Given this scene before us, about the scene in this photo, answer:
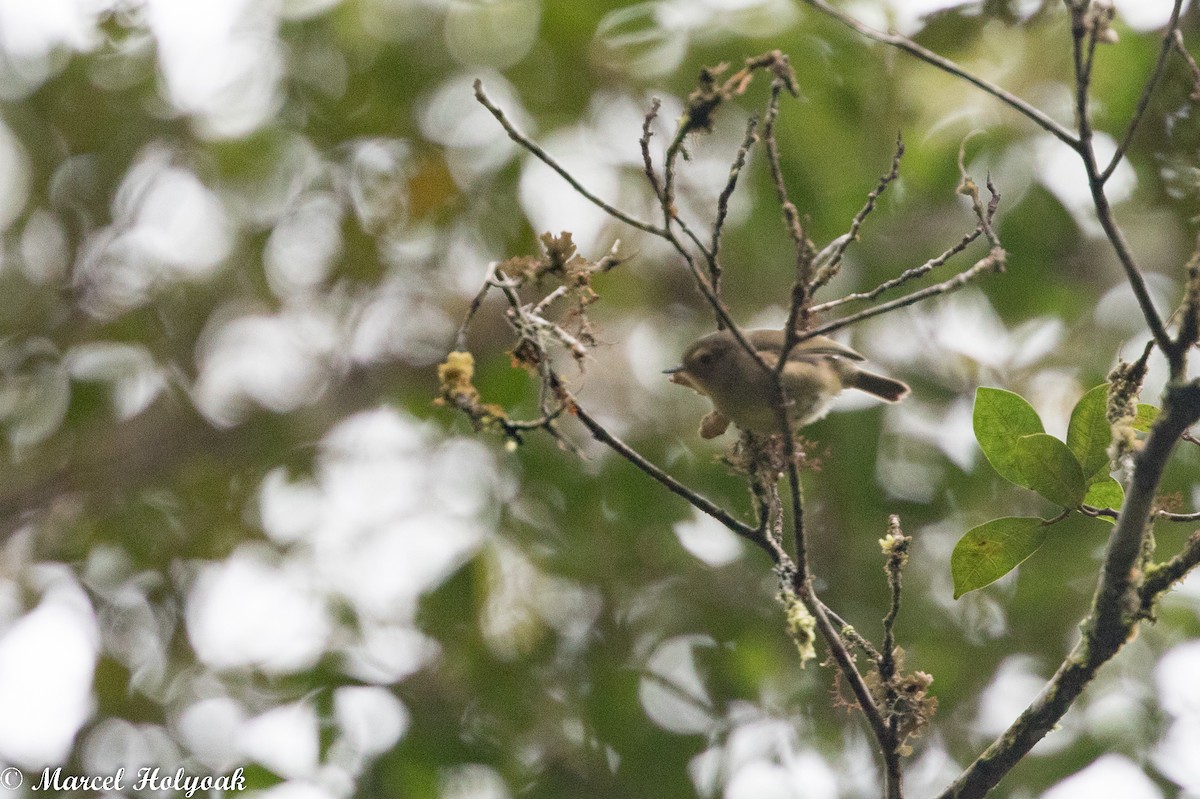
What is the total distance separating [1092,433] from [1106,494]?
0.61 feet

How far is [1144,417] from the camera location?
277cm

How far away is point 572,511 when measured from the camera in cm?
666

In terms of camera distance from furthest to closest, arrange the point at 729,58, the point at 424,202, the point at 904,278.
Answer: the point at 424,202 → the point at 729,58 → the point at 904,278

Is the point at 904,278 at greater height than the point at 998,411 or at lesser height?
greater

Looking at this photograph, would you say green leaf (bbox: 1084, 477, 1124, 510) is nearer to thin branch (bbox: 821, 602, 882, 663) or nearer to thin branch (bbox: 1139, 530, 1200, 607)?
thin branch (bbox: 1139, 530, 1200, 607)

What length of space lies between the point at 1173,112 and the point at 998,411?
3.18 m

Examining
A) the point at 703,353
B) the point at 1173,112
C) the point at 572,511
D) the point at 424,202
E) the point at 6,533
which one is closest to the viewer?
the point at 703,353

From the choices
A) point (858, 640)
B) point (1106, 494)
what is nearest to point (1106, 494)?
point (1106, 494)

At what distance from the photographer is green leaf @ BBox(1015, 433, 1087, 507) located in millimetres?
2682

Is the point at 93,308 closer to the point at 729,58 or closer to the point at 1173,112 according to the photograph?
the point at 729,58

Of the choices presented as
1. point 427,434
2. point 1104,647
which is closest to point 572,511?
point 427,434

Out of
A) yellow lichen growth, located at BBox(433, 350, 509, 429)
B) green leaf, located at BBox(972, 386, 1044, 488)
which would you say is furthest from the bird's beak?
yellow lichen growth, located at BBox(433, 350, 509, 429)

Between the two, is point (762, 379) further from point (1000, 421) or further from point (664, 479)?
point (664, 479)

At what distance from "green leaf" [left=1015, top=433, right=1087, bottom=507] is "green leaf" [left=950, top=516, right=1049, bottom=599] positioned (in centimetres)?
9
